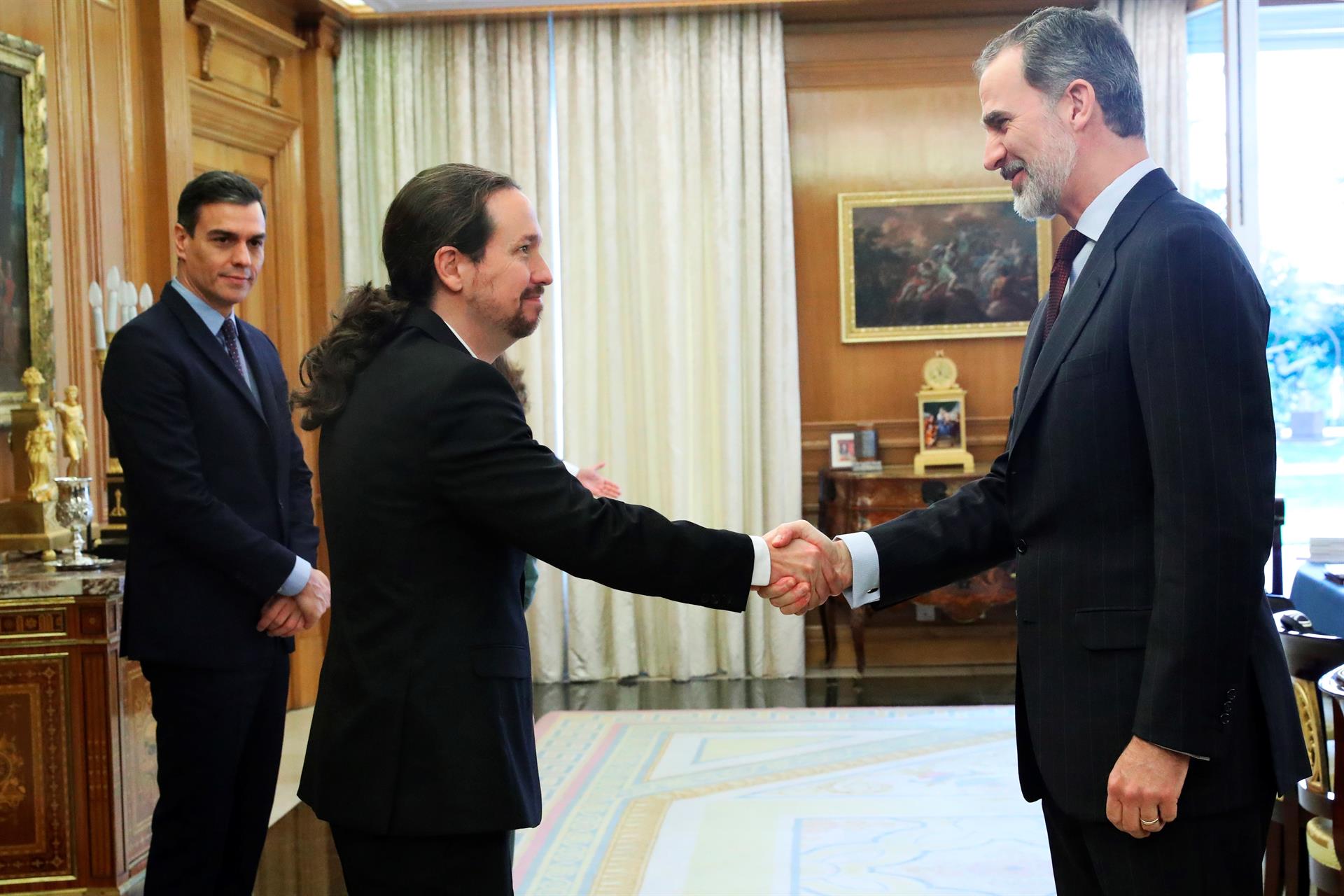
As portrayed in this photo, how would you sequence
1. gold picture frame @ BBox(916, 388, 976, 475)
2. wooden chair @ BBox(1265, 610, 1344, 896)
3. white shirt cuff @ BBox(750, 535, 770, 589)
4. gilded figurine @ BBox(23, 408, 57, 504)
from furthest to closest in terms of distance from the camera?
gold picture frame @ BBox(916, 388, 976, 475) < gilded figurine @ BBox(23, 408, 57, 504) < wooden chair @ BBox(1265, 610, 1344, 896) < white shirt cuff @ BBox(750, 535, 770, 589)

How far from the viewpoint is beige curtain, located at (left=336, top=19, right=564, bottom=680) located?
23.0ft

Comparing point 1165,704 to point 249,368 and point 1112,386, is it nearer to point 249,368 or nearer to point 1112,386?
point 1112,386

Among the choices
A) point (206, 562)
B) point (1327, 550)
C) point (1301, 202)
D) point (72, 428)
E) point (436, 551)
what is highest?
point (1301, 202)

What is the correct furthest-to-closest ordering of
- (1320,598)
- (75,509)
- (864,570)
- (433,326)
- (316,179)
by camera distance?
(316,179), (1320,598), (75,509), (864,570), (433,326)

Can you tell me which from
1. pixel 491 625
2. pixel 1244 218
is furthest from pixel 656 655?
pixel 491 625

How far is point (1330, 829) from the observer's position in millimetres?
3012

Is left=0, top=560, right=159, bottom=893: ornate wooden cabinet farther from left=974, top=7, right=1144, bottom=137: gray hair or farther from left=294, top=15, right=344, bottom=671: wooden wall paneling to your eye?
left=294, top=15, right=344, bottom=671: wooden wall paneling

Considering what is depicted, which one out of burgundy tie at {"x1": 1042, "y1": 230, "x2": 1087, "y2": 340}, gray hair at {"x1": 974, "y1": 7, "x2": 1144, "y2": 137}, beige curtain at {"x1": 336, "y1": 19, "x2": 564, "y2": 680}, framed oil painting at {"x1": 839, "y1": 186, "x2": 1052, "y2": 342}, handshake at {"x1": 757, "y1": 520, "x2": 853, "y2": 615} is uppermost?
beige curtain at {"x1": 336, "y1": 19, "x2": 564, "y2": 680}

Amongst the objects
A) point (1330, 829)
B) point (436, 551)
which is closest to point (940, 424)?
point (1330, 829)

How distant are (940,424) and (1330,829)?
4.07 m

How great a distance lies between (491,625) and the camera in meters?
1.92

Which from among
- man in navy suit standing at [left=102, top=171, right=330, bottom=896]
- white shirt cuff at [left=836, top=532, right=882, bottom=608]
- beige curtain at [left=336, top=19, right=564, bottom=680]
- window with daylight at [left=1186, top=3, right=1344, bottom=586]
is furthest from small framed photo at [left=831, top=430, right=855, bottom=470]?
white shirt cuff at [left=836, top=532, right=882, bottom=608]

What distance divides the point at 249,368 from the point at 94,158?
1.88 metres

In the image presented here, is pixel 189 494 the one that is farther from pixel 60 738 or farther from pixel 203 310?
pixel 60 738
